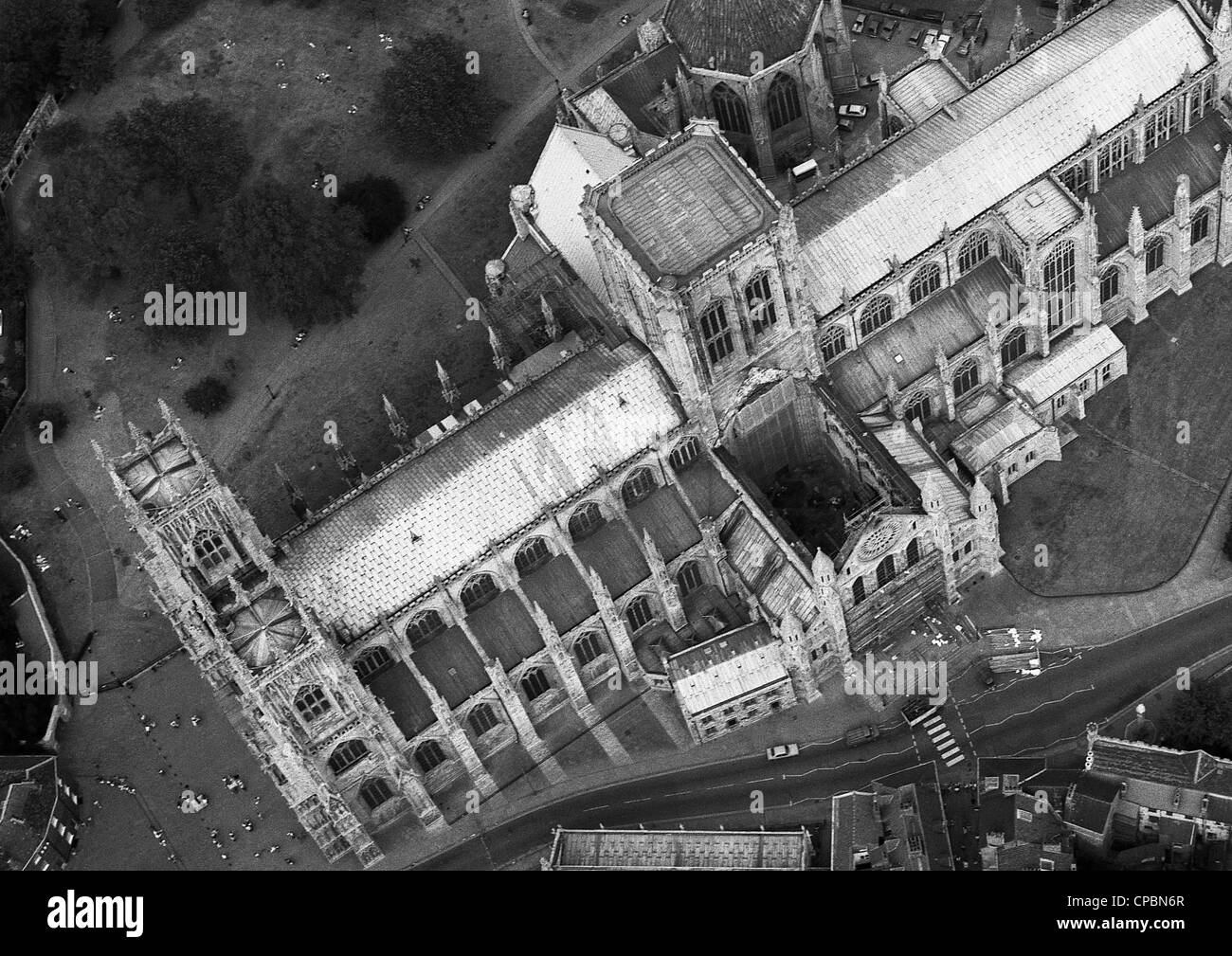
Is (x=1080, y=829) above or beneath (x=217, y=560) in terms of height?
beneath
